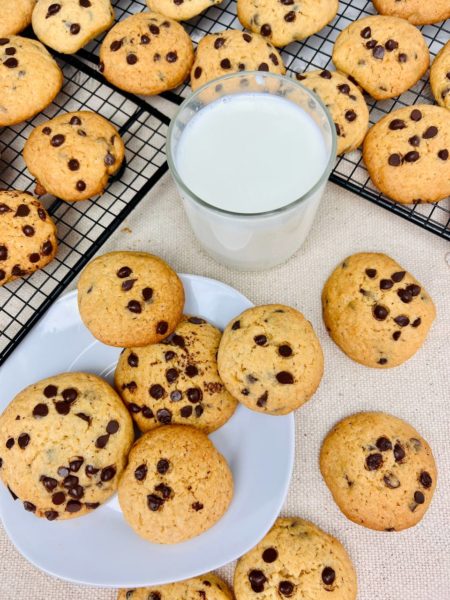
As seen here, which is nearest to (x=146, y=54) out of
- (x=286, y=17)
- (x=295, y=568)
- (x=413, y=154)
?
(x=286, y=17)

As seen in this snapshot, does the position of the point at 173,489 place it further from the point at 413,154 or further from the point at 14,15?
the point at 14,15

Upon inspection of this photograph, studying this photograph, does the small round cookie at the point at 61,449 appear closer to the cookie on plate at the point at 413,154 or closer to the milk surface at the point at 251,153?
the milk surface at the point at 251,153

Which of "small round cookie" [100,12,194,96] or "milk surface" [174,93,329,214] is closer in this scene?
"milk surface" [174,93,329,214]

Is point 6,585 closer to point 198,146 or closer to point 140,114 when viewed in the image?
point 198,146

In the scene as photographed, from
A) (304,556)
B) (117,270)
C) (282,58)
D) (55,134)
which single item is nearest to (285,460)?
(304,556)

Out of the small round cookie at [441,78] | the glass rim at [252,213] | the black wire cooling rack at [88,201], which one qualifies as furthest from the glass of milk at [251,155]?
the small round cookie at [441,78]

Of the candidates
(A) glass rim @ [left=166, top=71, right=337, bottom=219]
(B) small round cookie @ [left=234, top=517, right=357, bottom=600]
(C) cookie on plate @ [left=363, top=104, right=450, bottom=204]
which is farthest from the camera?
(C) cookie on plate @ [left=363, top=104, right=450, bottom=204]

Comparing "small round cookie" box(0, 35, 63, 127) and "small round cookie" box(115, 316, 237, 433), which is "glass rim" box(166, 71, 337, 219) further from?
"small round cookie" box(0, 35, 63, 127)

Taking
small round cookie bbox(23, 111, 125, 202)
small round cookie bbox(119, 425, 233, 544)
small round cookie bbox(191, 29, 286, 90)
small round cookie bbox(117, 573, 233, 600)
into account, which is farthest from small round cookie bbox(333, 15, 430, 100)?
small round cookie bbox(117, 573, 233, 600)
